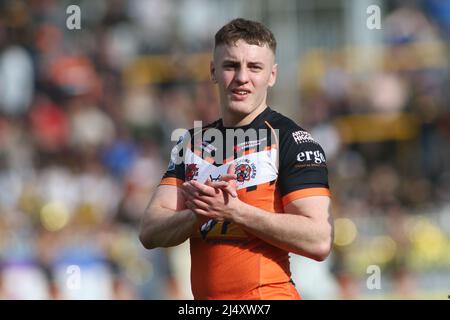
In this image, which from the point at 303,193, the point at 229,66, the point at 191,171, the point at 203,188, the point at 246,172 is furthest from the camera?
the point at 191,171

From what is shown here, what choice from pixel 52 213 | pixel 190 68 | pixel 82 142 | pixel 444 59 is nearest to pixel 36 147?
pixel 82 142

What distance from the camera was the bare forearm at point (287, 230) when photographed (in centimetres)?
410

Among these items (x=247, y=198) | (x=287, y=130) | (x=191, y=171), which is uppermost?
(x=287, y=130)

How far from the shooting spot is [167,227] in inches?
172

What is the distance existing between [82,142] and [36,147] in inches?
28.7

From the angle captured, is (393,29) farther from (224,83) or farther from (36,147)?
(224,83)

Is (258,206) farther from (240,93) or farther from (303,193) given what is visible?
(240,93)

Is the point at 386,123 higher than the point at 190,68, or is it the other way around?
the point at 190,68

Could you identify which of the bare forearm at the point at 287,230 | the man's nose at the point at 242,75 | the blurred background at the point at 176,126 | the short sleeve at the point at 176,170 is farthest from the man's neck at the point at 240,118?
the blurred background at the point at 176,126

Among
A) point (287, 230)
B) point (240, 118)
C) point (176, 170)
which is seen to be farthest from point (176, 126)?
point (287, 230)

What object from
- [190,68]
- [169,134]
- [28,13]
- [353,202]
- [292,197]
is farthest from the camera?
[28,13]

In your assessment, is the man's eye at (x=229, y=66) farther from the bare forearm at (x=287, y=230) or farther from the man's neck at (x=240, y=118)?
the bare forearm at (x=287, y=230)

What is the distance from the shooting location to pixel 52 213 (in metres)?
12.5

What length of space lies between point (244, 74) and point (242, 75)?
0.01m
